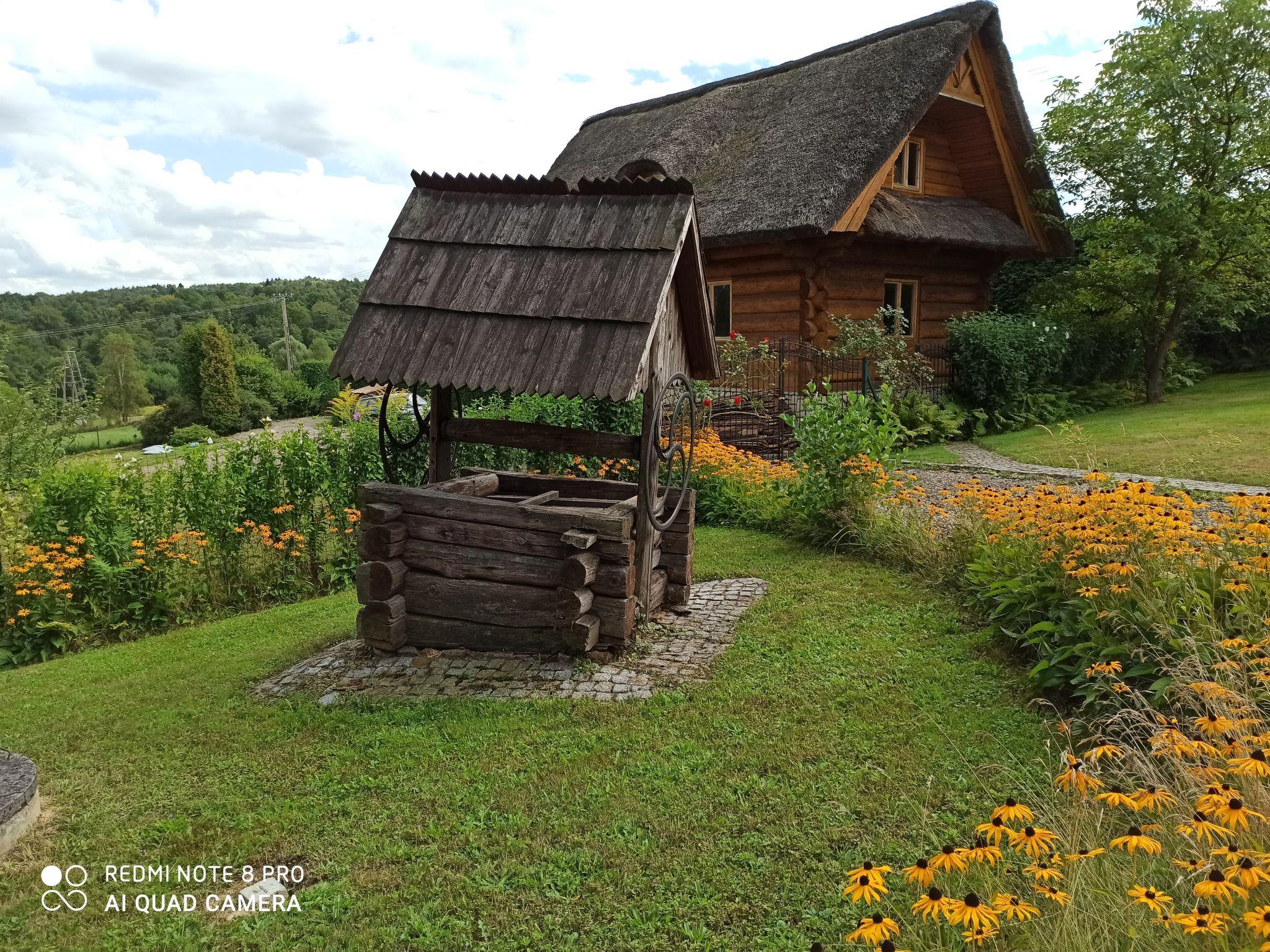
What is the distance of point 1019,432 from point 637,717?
12252 millimetres

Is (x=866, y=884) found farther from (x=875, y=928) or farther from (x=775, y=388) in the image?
(x=775, y=388)

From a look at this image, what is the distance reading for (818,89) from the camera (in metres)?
15.5

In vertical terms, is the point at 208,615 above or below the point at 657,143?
below

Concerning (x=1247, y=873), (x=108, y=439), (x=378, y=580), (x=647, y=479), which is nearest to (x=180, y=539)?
(x=378, y=580)

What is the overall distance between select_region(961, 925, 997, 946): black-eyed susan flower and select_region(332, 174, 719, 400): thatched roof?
119 inches

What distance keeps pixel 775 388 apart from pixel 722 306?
9.29 ft

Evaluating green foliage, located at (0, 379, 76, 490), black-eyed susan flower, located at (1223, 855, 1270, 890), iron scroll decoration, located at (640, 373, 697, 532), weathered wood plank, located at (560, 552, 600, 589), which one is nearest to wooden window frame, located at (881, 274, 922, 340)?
iron scroll decoration, located at (640, 373, 697, 532)

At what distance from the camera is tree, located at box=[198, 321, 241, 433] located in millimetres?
32312

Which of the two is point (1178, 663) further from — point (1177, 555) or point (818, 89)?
point (818, 89)

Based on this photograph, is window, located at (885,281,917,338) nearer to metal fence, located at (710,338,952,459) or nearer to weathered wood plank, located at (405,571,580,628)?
metal fence, located at (710,338,952,459)

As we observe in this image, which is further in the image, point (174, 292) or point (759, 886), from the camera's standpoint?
point (174, 292)

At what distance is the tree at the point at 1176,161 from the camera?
1484 centimetres

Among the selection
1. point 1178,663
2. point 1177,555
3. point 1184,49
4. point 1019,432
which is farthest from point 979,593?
point 1184,49

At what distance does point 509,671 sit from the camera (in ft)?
16.6
